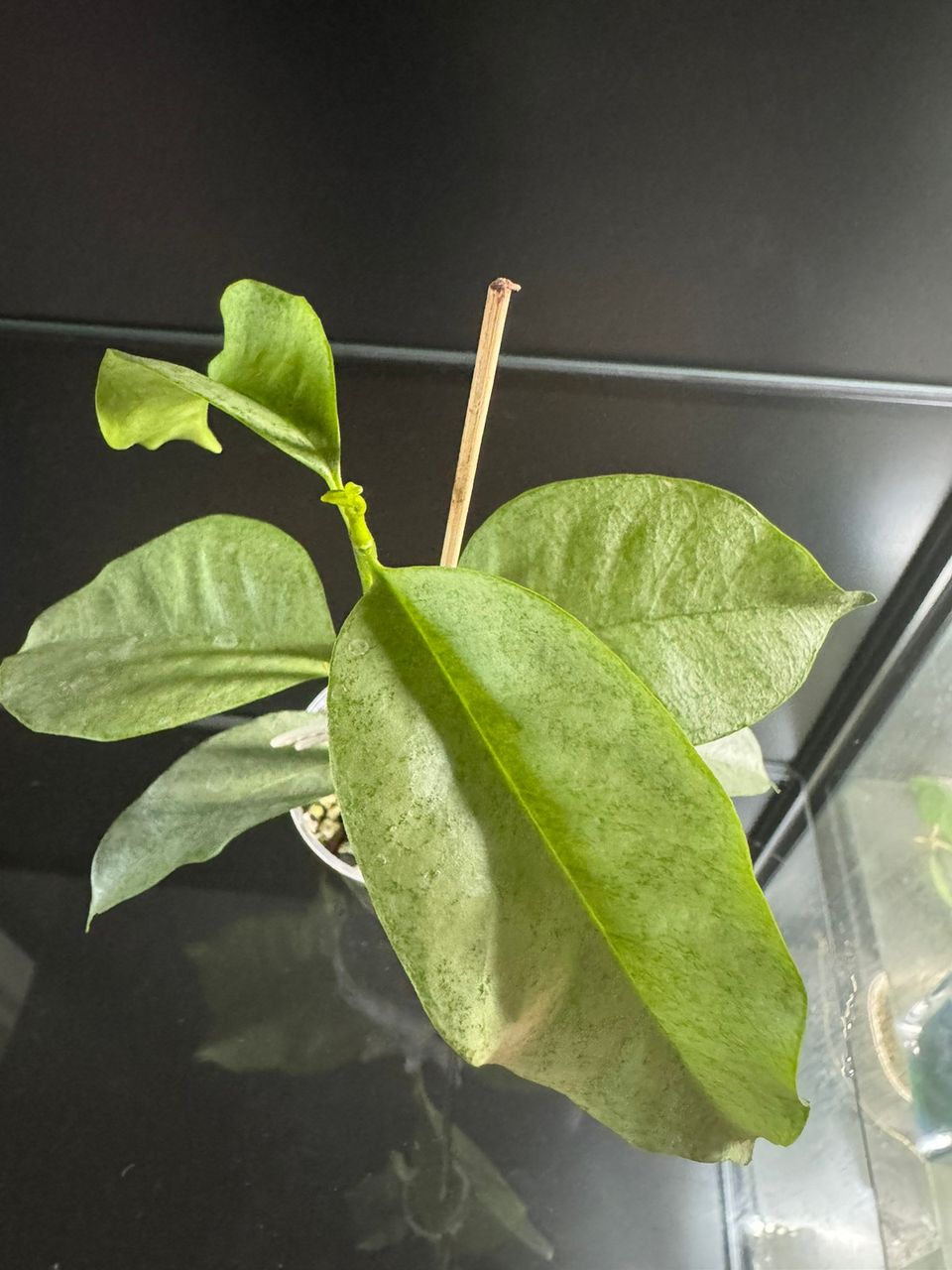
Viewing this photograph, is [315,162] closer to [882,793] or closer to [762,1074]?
[762,1074]

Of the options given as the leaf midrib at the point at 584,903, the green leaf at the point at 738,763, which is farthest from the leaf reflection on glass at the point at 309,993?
the leaf midrib at the point at 584,903

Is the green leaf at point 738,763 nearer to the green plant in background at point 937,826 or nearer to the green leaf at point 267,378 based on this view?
the green plant in background at point 937,826

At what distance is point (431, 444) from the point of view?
2.19 feet

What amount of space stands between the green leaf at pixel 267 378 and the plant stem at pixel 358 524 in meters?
0.01

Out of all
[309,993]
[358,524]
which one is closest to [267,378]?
[358,524]

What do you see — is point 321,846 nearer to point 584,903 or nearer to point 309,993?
point 309,993

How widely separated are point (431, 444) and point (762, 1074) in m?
0.49

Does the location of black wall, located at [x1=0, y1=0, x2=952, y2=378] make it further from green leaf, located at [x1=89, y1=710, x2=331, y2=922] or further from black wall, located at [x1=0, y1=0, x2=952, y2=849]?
green leaf, located at [x1=89, y1=710, x2=331, y2=922]

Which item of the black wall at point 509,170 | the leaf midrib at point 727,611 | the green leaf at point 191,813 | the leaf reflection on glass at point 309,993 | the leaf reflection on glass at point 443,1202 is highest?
the black wall at point 509,170

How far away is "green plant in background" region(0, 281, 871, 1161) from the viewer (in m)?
0.29

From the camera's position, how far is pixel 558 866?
1.00ft

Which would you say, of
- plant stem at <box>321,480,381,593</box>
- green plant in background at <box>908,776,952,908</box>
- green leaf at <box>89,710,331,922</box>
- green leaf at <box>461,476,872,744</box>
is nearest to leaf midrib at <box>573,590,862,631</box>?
green leaf at <box>461,476,872,744</box>

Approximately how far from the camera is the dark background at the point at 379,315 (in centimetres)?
47

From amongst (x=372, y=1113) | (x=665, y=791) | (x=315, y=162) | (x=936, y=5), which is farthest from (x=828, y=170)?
(x=372, y=1113)
